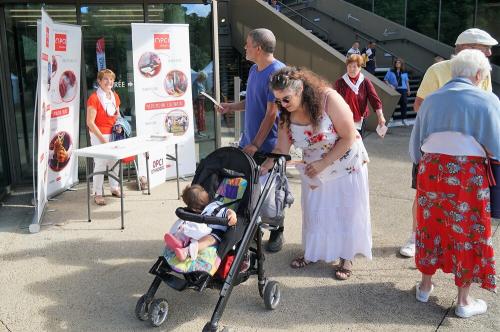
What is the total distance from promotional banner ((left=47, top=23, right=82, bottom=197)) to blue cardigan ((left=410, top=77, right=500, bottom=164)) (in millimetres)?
4029

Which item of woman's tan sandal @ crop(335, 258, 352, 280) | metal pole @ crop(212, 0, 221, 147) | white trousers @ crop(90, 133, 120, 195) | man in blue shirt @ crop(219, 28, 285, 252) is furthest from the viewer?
metal pole @ crop(212, 0, 221, 147)

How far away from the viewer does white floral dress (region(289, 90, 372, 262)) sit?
3711 millimetres

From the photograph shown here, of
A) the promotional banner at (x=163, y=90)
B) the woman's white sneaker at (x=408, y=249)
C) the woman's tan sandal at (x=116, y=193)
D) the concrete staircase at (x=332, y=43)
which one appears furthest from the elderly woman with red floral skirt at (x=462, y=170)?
the concrete staircase at (x=332, y=43)

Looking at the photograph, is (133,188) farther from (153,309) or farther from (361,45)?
(361,45)

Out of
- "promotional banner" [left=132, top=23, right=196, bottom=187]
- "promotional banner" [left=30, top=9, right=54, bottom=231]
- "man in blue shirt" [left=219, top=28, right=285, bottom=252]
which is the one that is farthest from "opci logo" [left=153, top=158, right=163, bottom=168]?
"man in blue shirt" [left=219, top=28, right=285, bottom=252]

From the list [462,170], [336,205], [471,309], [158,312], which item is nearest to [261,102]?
[336,205]

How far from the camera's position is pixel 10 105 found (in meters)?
6.35

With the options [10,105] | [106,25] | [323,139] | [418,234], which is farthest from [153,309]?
[106,25]

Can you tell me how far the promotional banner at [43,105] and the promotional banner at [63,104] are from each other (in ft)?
0.61

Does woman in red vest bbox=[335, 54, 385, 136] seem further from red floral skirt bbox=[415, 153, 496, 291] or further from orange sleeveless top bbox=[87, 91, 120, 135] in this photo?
orange sleeveless top bbox=[87, 91, 120, 135]

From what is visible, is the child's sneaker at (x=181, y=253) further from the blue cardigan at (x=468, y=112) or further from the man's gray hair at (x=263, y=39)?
the man's gray hair at (x=263, y=39)

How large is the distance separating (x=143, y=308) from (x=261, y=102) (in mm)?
1917

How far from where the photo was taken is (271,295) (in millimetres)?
3381

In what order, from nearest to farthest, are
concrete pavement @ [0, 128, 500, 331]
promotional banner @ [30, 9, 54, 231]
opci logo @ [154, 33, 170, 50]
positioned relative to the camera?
concrete pavement @ [0, 128, 500, 331], promotional banner @ [30, 9, 54, 231], opci logo @ [154, 33, 170, 50]
